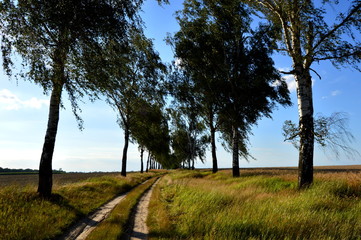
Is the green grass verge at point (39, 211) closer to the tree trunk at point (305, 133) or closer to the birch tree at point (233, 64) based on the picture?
the tree trunk at point (305, 133)

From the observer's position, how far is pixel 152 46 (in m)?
25.0

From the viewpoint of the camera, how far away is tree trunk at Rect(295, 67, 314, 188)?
32.5ft

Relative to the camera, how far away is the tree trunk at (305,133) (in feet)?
32.5

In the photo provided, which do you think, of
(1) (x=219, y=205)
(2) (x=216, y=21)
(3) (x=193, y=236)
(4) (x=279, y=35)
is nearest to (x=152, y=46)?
(2) (x=216, y=21)

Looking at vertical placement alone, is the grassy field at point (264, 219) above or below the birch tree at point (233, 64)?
below

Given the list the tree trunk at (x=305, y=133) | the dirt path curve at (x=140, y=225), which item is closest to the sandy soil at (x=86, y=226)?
the dirt path curve at (x=140, y=225)

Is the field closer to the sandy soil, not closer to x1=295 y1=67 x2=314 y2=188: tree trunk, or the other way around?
the sandy soil

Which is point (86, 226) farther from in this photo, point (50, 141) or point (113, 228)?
point (50, 141)

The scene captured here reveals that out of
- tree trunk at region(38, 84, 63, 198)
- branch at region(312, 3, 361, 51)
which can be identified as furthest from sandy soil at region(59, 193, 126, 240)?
branch at region(312, 3, 361, 51)

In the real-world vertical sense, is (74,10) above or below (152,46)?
below

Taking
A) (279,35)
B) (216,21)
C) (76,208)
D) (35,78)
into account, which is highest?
(216,21)

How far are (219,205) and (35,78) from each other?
821 centimetres

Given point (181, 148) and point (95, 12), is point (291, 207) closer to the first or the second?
point (95, 12)

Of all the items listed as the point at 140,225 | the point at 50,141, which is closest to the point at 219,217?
the point at 140,225
